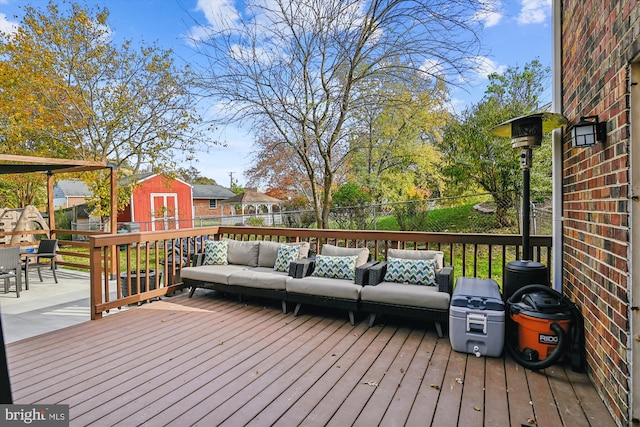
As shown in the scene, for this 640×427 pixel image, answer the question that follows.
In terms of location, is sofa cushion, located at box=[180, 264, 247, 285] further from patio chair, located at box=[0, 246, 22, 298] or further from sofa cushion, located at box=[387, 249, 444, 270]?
patio chair, located at box=[0, 246, 22, 298]

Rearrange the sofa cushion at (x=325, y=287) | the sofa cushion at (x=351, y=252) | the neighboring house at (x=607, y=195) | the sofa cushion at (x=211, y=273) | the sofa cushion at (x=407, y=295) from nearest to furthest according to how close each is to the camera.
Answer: the neighboring house at (x=607, y=195) < the sofa cushion at (x=407, y=295) < the sofa cushion at (x=325, y=287) < the sofa cushion at (x=351, y=252) < the sofa cushion at (x=211, y=273)

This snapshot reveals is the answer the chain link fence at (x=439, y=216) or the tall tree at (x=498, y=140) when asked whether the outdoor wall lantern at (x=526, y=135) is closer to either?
the chain link fence at (x=439, y=216)

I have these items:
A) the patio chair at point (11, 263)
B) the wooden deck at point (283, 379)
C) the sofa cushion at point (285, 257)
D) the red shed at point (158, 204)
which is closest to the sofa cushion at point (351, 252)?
the sofa cushion at point (285, 257)

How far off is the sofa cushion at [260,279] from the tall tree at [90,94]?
533 centimetres

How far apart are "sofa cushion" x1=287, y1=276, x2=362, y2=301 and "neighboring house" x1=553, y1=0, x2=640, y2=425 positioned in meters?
1.95

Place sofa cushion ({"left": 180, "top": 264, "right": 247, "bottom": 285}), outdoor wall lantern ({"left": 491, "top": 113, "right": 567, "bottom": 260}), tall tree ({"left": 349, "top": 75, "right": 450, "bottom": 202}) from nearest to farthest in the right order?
outdoor wall lantern ({"left": 491, "top": 113, "right": 567, "bottom": 260}) < sofa cushion ({"left": 180, "top": 264, "right": 247, "bottom": 285}) < tall tree ({"left": 349, "top": 75, "right": 450, "bottom": 202})

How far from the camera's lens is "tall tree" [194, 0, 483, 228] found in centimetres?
542

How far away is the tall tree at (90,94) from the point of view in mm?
9086

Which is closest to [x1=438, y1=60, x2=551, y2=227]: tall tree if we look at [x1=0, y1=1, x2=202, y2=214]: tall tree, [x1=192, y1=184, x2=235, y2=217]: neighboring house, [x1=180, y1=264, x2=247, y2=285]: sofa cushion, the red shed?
[x1=180, y1=264, x2=247, y2=285]: sofa cushion

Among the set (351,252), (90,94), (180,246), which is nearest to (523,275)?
(351,252)

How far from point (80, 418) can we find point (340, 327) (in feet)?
7.59

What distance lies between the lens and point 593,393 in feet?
7.92

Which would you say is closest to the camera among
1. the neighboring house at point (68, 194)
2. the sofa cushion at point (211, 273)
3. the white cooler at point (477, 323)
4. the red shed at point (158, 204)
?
the white cooler at point (477, 323)

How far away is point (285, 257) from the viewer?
471cm
